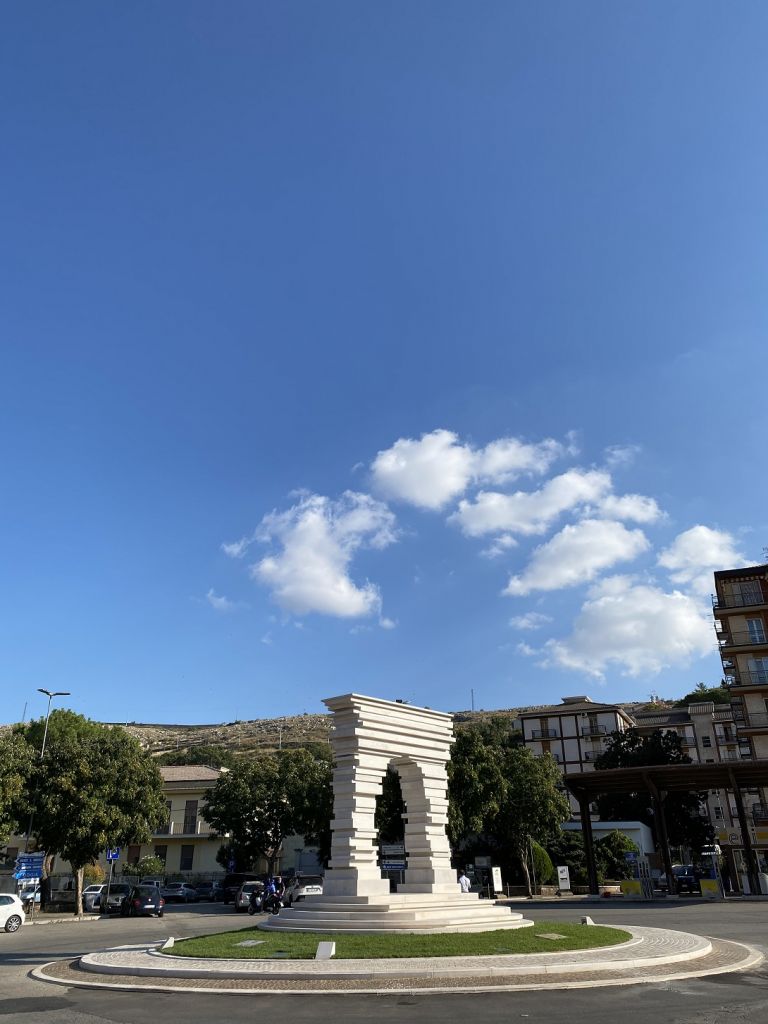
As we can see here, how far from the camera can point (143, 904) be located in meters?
35.6

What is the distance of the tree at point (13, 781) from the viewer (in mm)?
34625

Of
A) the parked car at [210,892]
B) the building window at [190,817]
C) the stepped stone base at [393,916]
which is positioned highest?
the building window at [190,817]

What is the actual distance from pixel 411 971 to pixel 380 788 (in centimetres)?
769

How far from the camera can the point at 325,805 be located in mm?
44844

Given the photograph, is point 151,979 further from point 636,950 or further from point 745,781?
point 745,781

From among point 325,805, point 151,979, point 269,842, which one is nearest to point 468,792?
point 325,805

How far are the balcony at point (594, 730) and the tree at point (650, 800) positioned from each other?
135 centimetres

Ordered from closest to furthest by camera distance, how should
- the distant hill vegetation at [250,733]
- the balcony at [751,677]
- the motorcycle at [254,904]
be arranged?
the motorcycle at [254,904] < the balcony at [751,677] < the distant hill vegetation at [250,733]

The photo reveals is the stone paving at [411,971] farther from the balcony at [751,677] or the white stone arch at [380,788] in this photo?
the balcony at [751,677]

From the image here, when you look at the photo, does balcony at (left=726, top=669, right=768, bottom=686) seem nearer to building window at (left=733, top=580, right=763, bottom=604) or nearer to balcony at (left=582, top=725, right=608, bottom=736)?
building window at (left=733, top=580, right=763, bottom=604)

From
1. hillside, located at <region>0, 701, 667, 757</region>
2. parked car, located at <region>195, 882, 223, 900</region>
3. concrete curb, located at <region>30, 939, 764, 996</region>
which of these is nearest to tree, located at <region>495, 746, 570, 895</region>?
parked car, located at <region>195, 882, 223, 900</region>

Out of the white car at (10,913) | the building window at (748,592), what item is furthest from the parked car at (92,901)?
the building window at (748,592)

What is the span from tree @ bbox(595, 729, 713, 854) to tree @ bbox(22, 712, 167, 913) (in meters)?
40.6

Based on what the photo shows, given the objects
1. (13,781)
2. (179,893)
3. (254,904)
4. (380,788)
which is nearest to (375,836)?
(380,788)
